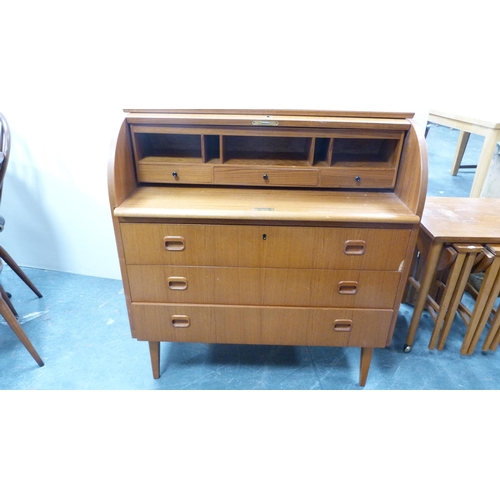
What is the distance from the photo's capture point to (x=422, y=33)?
1.45m

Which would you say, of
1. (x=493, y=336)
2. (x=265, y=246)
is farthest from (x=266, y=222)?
(x=493, y=336)

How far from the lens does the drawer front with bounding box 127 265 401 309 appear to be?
1234 mm

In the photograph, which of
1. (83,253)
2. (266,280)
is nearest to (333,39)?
(266,280)

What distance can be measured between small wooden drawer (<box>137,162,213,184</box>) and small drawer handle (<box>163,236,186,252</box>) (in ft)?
0.86

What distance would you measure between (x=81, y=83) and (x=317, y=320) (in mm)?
1579

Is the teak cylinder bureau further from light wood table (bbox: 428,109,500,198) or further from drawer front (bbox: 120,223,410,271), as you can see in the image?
light wood table (bbox: 428,109,500,198)

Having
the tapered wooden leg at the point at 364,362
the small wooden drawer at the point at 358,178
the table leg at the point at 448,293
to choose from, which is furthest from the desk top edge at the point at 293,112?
the tapered wooden leg at the point at 364,362

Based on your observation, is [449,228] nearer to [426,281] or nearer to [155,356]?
[426,281]

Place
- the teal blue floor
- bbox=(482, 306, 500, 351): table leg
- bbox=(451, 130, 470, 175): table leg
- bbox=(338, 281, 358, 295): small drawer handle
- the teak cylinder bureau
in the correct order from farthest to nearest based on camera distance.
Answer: bbox=(451, 130, 470, 175): table leg
bbox=(482, 306, 500, 351): table leg
the teal blue floor
bbox=(338, 281, 358, 295): small drawer handle
the teak cylinder bureau

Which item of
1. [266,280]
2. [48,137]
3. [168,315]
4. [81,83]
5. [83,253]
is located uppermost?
[81,83]

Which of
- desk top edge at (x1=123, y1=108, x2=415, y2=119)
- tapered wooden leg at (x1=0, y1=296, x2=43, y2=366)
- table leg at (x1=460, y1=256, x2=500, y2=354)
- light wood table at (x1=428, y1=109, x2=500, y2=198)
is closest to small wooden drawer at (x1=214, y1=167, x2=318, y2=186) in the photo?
desk top edge at (x1=123, y1=108, x2=415, y2=119)

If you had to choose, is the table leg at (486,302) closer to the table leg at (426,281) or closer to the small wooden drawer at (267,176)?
the table leg at (426,281)
